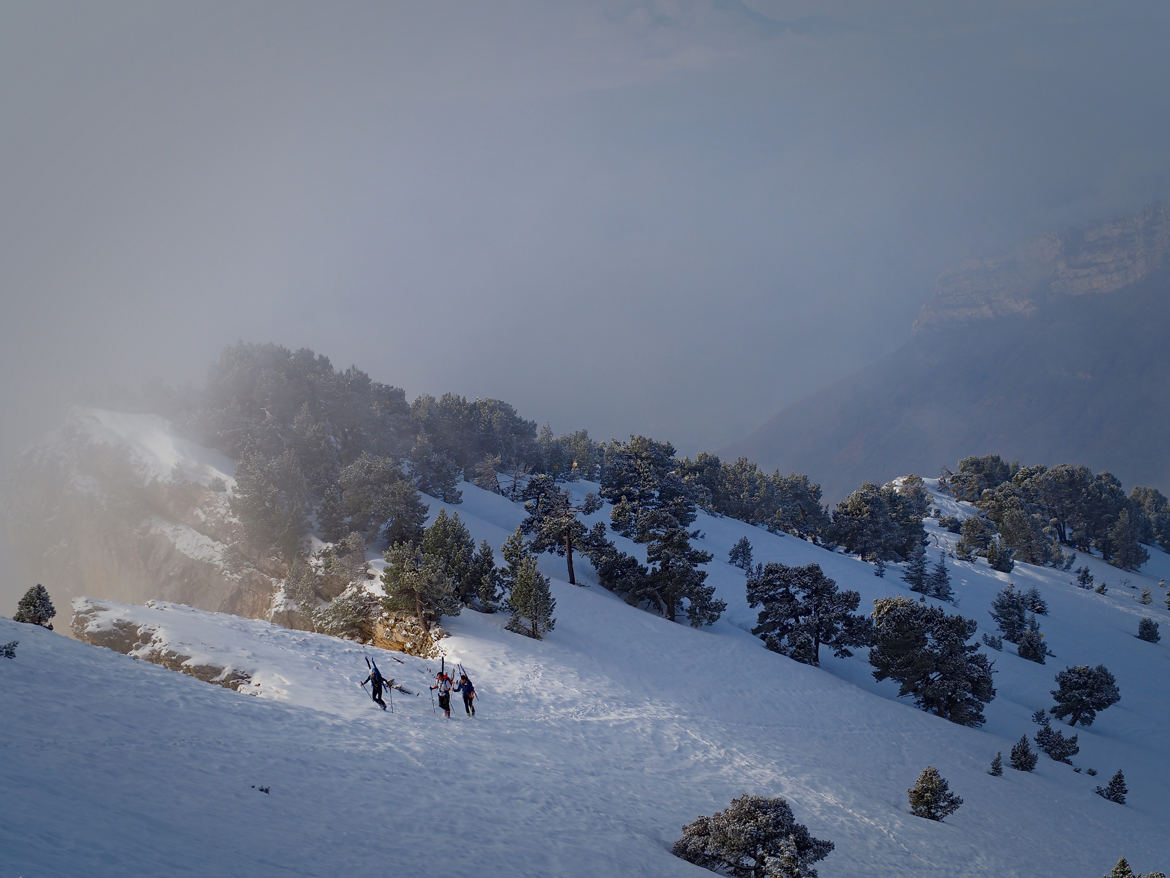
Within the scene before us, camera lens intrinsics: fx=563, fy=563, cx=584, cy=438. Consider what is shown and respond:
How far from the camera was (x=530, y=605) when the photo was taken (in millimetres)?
32500

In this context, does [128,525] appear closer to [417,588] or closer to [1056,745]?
[417,588]

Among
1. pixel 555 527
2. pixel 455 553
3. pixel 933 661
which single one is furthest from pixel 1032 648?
pixel 455 553

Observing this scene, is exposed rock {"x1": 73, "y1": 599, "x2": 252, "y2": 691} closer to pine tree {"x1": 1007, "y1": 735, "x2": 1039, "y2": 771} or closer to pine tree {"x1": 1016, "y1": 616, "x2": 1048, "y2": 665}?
pine tree {"x1": 1007, "y1": 735, "x2": 1039, "y2": 771}

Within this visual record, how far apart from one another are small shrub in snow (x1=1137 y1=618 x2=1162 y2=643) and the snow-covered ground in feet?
77.0

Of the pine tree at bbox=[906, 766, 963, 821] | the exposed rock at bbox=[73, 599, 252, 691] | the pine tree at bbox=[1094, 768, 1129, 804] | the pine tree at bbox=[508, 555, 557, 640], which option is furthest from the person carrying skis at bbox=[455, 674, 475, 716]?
the pine tree at bbox=[1094, 768, 1129, 804]

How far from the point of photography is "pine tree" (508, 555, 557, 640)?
107 ft

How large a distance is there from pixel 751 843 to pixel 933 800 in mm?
12636

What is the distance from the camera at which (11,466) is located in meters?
53.0

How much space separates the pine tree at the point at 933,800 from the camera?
21562 millimetres

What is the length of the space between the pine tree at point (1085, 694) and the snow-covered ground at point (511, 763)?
1481 mm

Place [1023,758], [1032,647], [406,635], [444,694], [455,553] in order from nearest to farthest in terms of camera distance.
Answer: [444,694] < [406,635] < [1023,758] < [455,553] < [1032,647]

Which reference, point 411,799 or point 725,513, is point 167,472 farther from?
point 725,513

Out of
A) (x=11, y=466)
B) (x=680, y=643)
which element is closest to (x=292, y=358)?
(x=11, y=466)

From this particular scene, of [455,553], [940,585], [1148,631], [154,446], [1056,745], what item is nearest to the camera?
[455,553]
